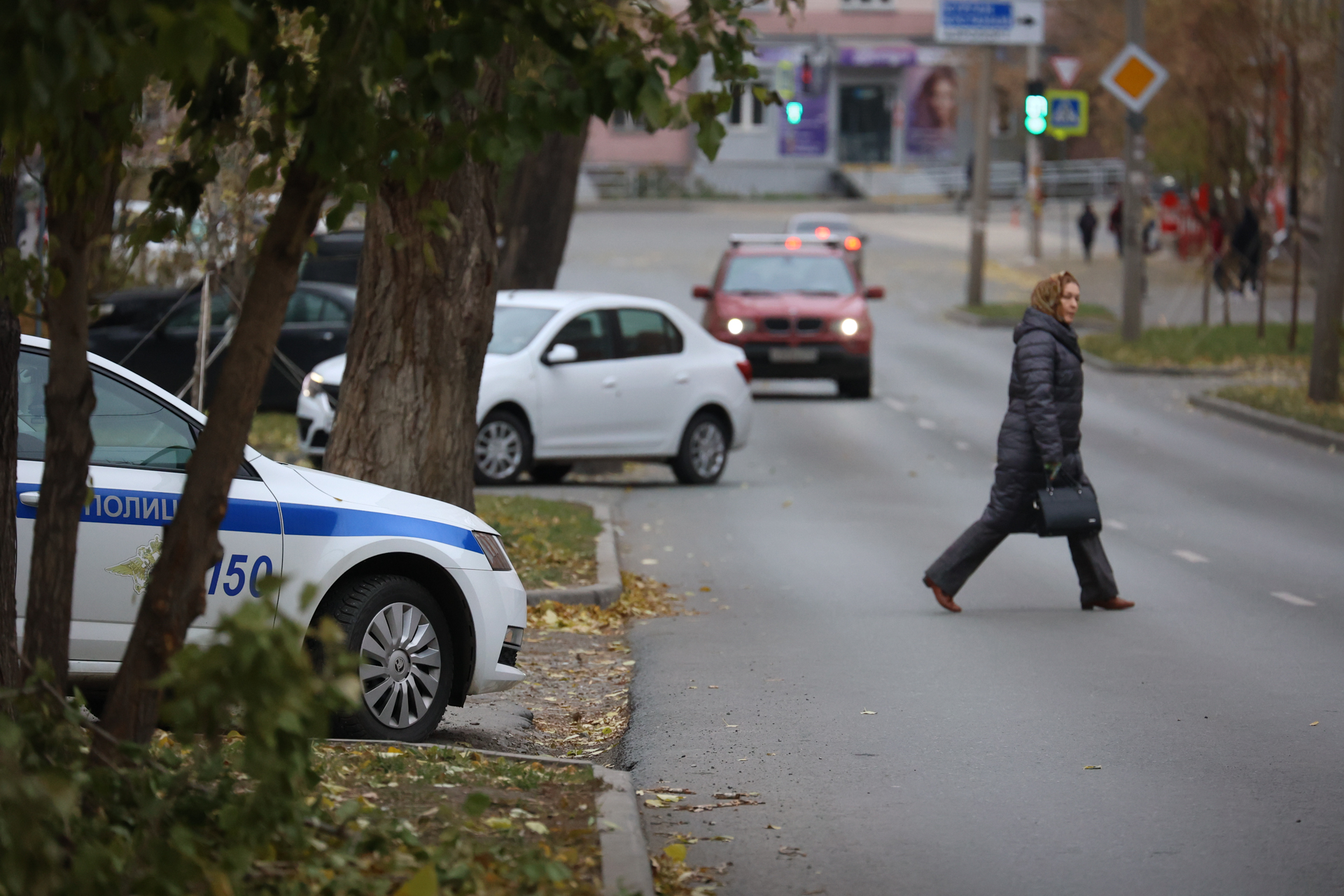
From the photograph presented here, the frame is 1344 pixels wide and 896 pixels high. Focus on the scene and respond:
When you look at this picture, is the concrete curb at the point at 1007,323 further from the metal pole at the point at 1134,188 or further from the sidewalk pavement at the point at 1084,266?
the metal pole at the point at 1134,188

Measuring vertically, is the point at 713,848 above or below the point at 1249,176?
below

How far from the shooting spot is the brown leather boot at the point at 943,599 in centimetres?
1077

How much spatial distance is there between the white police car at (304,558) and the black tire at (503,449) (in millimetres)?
8686

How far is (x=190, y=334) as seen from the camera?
19516 mm

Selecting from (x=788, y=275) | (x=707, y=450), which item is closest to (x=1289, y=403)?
(x=788, y=275)

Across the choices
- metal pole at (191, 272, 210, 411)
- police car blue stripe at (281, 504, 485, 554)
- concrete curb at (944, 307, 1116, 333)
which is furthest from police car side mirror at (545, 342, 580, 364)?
concrete curb at (944, 307, 1116, 333)

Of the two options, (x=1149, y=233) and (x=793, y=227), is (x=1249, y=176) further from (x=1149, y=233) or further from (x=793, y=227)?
(x=1149, y=233)

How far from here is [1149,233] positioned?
4934 centimetres

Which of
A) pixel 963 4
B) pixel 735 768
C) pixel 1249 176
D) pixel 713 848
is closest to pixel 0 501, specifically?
pixel 713 848

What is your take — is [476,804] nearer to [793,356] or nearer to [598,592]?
[598,592]

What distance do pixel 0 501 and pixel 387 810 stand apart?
148cm

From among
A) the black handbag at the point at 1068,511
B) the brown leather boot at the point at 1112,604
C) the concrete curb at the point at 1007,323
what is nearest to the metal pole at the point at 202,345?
the black handbag at the point at 1068,511

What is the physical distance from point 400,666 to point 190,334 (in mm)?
12969

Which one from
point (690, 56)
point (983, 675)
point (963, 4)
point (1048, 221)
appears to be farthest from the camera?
point (1048, 221)
